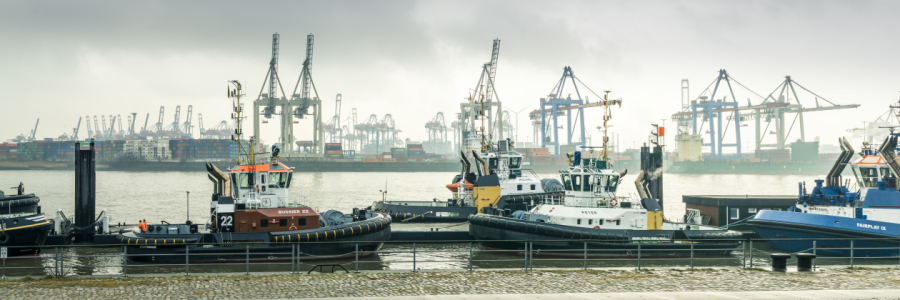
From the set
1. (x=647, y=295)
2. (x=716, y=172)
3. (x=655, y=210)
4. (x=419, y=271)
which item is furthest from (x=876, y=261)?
(x=716, y=172)

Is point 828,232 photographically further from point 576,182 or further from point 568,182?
point 568,182

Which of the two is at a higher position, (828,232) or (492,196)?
(492,196)

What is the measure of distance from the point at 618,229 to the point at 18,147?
165m

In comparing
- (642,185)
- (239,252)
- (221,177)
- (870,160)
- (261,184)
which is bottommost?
(239,252)

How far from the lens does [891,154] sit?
21.2m

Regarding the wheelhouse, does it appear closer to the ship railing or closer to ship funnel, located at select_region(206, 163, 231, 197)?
the ship railing

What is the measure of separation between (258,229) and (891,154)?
20.5 meters

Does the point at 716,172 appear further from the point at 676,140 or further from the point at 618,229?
the point at 618,229

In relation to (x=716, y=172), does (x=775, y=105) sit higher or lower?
higher

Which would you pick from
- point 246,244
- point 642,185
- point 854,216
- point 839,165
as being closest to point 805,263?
point 854,216

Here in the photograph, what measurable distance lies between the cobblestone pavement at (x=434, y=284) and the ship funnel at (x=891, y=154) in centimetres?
951

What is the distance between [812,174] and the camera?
120 m

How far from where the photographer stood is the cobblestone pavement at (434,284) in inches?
422

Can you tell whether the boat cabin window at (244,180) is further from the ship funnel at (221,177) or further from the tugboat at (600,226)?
the tugboat at (600,226)
